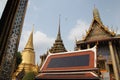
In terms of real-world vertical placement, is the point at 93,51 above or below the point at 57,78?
above

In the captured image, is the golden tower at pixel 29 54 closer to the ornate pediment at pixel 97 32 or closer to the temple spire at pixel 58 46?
the temple spire at pixel 58 46

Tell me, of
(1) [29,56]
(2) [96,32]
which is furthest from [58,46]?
(1) [29,56]

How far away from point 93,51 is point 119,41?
711 cm

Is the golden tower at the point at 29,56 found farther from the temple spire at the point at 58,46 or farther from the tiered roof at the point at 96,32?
the tiered roof at the point at 96,32

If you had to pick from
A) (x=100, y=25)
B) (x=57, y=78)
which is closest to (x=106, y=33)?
(x=100, y=25)

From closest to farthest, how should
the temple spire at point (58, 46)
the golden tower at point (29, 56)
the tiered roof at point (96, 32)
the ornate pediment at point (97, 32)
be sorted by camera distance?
the tiered roof at point (96, 32) → the ornate pediment at point (97, 32) → the temple spire at point (58, 46) → the golden tower at point (29, 56)

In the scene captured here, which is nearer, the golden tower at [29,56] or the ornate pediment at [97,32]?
the ornate pediment at [97,32]

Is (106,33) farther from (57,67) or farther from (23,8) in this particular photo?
(23,8)

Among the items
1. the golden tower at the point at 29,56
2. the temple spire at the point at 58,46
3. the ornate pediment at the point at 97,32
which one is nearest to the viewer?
the ornate pediment at the point at 97,32

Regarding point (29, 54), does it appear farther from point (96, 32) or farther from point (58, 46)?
point (96, 32)

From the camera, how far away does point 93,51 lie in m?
8.45

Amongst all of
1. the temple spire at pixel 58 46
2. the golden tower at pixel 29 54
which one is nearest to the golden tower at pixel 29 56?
the golden tower at pixel 29 54

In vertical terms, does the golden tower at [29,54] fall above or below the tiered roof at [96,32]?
below

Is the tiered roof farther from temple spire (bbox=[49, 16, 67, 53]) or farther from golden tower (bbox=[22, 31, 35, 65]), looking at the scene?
golden tower (bbox=[22, 31, 35, 65])
